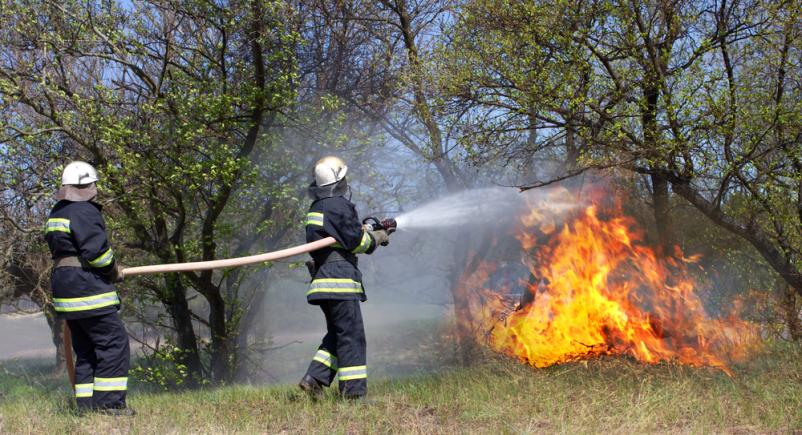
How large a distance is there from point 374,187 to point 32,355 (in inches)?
836

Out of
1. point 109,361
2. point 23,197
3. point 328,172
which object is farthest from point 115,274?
point 23,197

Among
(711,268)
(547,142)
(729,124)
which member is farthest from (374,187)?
(729,124)

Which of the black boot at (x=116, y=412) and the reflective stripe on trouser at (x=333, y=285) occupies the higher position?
the reflective stripe on trouser at (x=333, y=285)

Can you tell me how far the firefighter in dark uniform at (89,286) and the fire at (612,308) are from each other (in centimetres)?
383

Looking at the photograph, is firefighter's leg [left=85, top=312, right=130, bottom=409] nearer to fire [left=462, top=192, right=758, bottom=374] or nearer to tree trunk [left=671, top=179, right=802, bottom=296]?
fire [left=462, top=192, right=758, bottom=374]

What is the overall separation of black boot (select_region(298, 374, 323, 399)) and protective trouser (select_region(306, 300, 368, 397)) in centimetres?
4

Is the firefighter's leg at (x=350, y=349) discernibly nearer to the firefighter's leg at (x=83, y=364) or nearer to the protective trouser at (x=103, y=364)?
the protective trouser at (x=103, y=364)

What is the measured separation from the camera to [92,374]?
503 centimetres

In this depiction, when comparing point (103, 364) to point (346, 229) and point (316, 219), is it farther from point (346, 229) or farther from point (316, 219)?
point (346, 229)

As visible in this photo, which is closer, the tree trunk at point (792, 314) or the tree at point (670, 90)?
the tree at point (670, 90)

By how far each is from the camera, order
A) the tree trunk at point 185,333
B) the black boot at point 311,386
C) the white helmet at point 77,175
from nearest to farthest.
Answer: the white helmet at point 77,175 < the black boot at point 311,386 < the tree trunk at point 185,333

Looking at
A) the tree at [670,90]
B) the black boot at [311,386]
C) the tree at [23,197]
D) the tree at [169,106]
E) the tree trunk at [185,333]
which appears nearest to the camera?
the black boot at [311,386]

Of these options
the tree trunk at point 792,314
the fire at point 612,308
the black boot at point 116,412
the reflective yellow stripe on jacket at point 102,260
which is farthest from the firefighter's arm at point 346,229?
→ the tree trunk at point 792,314

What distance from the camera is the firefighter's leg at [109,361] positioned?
473 cm
